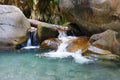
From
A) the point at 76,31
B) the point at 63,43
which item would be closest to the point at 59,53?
the point at 63,43

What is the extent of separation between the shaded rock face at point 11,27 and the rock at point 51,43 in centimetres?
91

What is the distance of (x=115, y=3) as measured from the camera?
1011 centimetres

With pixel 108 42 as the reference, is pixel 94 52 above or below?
below

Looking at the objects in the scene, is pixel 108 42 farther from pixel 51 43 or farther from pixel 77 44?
pixel 51 43

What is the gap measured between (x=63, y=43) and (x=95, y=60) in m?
2.49

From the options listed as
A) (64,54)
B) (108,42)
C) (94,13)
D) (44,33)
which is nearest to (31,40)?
(44,33)

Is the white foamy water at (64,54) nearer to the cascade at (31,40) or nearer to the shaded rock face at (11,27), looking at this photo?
the cascade at (31,40)

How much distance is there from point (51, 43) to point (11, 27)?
1.79m

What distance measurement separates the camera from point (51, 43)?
1115 cm

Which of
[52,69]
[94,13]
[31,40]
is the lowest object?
[31,40]

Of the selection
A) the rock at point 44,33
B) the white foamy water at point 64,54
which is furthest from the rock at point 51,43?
the rock at point 44,33

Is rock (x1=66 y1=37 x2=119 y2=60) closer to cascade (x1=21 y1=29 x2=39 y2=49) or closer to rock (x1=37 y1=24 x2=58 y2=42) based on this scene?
rock (x1=37 y1=24 x2=58 y2=42)

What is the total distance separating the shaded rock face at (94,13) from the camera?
10.2 meters

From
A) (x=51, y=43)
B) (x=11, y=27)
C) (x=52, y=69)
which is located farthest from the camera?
(x=11, y=27)
